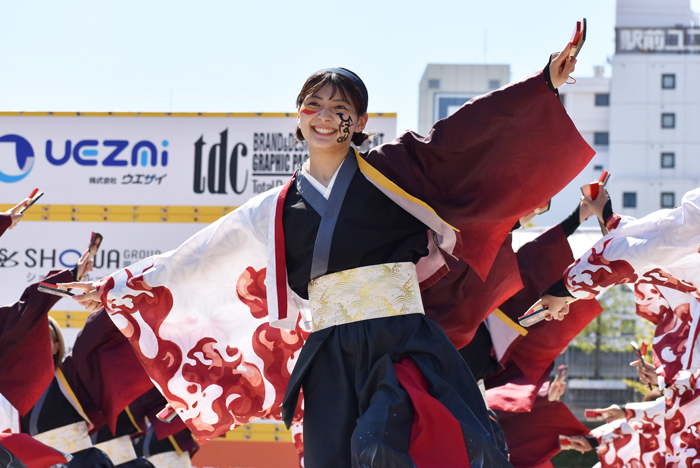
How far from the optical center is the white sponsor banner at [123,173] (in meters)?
5.77

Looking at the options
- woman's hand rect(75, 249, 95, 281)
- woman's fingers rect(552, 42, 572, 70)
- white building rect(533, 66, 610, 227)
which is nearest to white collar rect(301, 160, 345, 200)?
woman's fingers rect(552, 42, 572, 70)

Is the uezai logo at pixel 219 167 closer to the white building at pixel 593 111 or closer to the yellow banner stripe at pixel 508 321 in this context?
the yellow banner stripe at pixel 508 321

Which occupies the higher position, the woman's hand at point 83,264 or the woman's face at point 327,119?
the woman's face at point 327,119

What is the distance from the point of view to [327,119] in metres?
2.19

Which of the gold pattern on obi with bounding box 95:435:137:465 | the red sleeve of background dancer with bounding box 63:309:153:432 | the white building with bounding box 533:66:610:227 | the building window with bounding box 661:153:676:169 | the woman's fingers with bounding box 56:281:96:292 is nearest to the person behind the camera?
the woman's fingers with bounding box 56:281:96:292

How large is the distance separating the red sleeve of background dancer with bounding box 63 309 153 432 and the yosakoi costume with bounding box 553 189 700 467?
92.9 inches

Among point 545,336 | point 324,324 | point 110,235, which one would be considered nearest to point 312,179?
point 324,324

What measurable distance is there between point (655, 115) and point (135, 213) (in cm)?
2577

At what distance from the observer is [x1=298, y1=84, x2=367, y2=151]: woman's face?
2201 millimetres

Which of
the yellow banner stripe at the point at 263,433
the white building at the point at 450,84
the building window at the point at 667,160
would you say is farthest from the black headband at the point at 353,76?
the white building at the point at 450,84

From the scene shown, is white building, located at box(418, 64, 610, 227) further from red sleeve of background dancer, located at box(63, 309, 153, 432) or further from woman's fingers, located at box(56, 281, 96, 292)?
woman's fingers, located at box(56, 281, 96, 292)

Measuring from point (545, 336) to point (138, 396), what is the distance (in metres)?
2.10

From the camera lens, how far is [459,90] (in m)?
32.5

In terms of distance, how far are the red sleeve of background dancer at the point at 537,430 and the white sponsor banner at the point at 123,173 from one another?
2.68m
